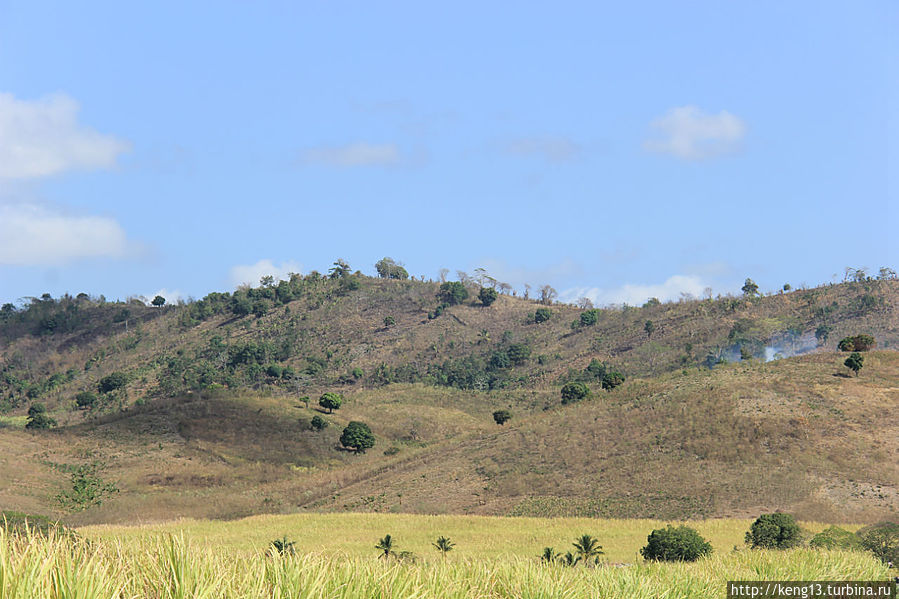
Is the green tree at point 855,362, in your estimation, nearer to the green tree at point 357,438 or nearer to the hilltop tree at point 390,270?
the green tree at point 357,438

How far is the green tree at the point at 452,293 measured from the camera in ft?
559

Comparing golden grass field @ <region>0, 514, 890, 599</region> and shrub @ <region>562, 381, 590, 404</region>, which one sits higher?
shrub @ <region>562, 381, 590, 404</region>

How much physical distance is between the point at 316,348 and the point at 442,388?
3307 cm

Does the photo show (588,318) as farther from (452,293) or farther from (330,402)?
(330,402)

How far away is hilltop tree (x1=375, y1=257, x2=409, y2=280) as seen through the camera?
192 meters

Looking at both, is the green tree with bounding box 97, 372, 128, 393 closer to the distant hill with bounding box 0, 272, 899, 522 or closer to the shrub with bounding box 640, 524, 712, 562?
the distant hill with bounding box 0, 272, 899, 522

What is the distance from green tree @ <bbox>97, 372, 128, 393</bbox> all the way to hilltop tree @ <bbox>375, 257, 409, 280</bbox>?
6995 centimetres

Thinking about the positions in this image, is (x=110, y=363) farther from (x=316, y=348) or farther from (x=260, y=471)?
(x=260, y=471)

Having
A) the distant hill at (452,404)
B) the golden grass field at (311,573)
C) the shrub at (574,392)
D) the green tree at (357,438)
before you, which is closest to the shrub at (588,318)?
the distant hill at (452,404)

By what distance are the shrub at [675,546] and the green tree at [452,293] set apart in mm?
132554

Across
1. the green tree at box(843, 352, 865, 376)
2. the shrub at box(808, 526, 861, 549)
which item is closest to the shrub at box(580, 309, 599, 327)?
the green tree at box(843, 352, 865, 376)

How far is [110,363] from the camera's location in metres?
150

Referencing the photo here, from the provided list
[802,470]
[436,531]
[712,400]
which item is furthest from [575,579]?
[712,400]

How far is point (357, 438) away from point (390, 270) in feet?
328
